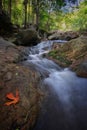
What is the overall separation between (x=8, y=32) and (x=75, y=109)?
11.6 metres

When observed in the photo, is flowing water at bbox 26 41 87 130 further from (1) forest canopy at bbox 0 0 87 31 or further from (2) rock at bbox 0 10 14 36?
(1) forest canopy at bbox 0 0 87 31

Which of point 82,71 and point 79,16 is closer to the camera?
Answer: point 82,71

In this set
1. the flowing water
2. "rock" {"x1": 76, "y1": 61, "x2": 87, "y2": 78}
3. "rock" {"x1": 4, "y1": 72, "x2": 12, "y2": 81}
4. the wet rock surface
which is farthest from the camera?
the wet rock surface

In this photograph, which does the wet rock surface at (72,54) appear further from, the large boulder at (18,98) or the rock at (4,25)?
the rock at (4,25)

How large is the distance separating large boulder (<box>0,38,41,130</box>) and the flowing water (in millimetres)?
319

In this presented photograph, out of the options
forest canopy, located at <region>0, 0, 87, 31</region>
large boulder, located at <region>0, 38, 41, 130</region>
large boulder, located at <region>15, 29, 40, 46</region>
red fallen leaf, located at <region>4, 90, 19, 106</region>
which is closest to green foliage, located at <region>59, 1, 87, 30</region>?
forest canopy, located at <region>0, 0, 87, 31</region>

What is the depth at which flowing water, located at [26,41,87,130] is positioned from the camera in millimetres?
4344

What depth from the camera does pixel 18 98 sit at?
4.37 m

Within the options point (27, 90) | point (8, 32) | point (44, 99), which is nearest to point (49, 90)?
point (44, 99)

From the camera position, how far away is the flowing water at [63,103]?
4.34 m

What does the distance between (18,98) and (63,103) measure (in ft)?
4.70

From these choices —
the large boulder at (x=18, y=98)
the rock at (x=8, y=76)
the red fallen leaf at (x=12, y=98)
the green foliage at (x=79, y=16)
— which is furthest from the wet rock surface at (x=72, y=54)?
the green foliage at (x=79, y=16)

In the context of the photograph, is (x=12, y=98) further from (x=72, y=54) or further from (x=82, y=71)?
(x=72, y=54)

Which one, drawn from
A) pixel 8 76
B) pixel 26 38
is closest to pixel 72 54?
pixel 26 38
